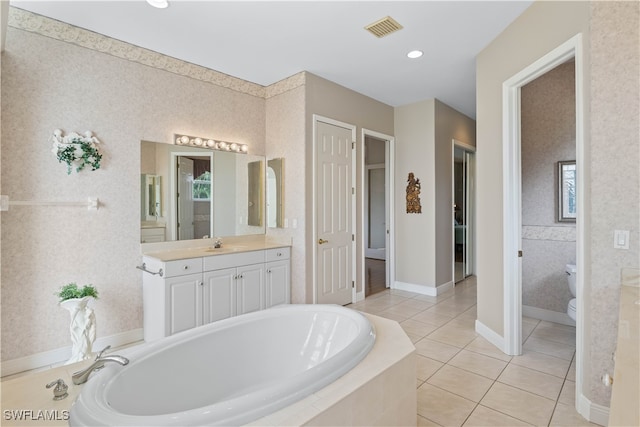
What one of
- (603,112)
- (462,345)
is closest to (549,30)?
(603,112)

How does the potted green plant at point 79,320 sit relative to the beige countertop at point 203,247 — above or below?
below

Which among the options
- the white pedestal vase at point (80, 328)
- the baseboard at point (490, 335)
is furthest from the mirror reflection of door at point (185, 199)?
the baseboard at point (490, 335)

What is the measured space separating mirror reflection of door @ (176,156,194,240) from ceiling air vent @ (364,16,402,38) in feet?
7.31

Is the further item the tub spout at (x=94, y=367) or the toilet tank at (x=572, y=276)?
the toilet tank at (x=572, y=276)

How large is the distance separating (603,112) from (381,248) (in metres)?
5.83

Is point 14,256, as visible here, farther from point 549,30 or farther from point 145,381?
point 549,30

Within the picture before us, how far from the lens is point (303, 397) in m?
1.30

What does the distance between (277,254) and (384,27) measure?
2.43 m

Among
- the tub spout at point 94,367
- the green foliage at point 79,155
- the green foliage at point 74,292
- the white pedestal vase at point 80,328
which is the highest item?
the green foliage at point 79,155

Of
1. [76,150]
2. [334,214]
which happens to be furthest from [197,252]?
[334,214]

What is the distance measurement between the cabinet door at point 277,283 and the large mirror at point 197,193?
0.64 m

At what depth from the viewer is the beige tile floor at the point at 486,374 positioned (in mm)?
1914

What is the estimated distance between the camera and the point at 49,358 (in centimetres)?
256

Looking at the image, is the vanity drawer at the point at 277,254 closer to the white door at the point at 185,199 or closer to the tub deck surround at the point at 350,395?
the white door at the point at 185,199
